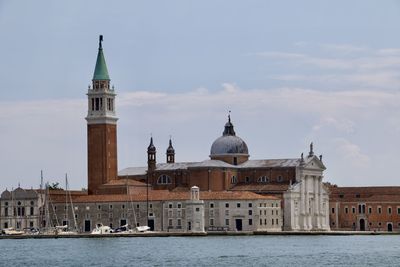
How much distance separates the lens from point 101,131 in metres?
116

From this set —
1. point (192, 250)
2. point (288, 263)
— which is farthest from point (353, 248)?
point (288, 263)

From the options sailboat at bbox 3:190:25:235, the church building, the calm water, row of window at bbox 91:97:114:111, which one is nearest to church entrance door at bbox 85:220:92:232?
the church building

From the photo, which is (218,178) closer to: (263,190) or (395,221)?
(263,190)

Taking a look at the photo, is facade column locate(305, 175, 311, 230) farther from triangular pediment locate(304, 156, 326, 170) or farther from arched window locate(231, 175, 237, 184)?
arched window locate(231, 175, 237, 184)

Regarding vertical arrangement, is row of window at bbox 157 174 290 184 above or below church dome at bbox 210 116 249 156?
below

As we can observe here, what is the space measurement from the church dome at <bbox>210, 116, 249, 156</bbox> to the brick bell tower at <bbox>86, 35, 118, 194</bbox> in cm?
899

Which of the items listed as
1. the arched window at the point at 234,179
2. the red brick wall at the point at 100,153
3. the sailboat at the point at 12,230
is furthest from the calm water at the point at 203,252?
the arched window at the point at 234,179

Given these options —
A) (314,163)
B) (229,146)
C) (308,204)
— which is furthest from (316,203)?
(229,146)

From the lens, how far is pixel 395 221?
401 feet

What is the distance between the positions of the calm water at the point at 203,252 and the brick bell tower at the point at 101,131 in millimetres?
16026

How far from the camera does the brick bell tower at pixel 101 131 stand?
116 meters

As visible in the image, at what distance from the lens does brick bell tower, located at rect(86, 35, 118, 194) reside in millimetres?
116250

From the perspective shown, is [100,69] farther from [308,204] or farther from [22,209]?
[308,204]

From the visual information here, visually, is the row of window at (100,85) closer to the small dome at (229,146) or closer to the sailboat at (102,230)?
the small dome at (229,146)
